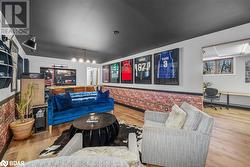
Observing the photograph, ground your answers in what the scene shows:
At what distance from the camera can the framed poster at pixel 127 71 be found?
19.1ft

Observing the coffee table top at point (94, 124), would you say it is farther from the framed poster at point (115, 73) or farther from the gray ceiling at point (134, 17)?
the framed poster at point (115, 73)

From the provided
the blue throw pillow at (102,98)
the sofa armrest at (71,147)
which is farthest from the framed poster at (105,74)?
the sofa armrest at (71,147)

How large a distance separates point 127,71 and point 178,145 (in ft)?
15.3

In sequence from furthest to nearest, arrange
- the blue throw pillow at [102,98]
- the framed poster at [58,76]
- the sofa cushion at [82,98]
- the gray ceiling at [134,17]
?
the framed poster at [58,76] < the blue throw pillow at [102,98] < the sofa cushion at [82,98] < the gray ceiling at [134,17]

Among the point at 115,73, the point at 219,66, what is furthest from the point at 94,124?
the point at 219,66

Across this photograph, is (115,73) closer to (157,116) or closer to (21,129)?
(157,116)

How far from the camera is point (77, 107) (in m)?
3.76

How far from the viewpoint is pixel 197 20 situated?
8.02 feet

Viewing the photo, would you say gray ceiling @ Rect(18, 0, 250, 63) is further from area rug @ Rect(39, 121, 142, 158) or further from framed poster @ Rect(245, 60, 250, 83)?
framed poster @ Rect(245, 60, 250, 83)

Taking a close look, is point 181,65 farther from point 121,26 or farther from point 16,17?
point 16,17

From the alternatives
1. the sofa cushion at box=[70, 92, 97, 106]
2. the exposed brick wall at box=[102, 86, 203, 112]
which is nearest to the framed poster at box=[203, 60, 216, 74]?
the exposed brick wall at box=[102, 86, 203, 112]

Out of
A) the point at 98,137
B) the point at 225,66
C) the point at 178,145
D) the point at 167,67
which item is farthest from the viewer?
the point at 225,66

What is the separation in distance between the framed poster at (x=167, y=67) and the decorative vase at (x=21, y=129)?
3975 mm

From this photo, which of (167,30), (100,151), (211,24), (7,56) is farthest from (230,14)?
(7,56)
